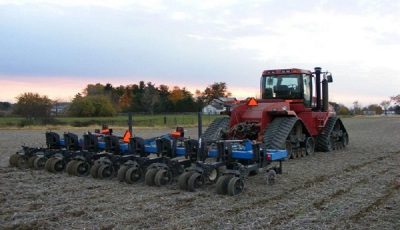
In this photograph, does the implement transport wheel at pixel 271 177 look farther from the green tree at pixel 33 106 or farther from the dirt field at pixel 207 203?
the green tree at pixel 33 106

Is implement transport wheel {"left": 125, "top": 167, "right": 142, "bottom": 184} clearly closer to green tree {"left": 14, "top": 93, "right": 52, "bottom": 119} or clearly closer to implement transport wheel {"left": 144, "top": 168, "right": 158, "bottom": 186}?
→ implement transport wheel {"left": 144, "top": 168, "right": 158, "bottom": 186}

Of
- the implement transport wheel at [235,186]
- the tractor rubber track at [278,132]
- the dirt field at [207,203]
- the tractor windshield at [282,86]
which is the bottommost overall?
the dirt field at [207,203]

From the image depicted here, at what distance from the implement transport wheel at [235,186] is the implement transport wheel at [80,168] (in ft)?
12.8

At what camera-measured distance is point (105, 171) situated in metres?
9.87

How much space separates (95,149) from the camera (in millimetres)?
11148

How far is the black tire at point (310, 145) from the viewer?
14454 millimetres

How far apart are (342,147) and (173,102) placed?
67964mm

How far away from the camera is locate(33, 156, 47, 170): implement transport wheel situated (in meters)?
11.3

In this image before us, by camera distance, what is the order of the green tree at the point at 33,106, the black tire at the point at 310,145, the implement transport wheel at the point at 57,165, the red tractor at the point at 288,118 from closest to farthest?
the implement transport wheel at the point at 57,165, the red tractor at the point at 288,118, the black tire at the point at 310,145, the green tree at the point at 33,106

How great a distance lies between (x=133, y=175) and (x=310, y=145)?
285 inches

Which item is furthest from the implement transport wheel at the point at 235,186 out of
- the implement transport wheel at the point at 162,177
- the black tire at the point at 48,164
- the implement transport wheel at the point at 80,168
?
the black tire at the point at 48,164

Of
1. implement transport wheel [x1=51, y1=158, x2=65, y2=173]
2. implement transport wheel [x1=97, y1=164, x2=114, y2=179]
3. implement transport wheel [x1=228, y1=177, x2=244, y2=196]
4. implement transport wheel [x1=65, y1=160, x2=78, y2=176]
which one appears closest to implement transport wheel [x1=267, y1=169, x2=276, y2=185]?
implement transport wheel [x1=228, y1=177, x2=244, y2=196]

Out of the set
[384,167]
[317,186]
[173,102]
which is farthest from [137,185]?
[173,102]

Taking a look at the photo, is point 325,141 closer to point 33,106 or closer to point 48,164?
point 48,164
